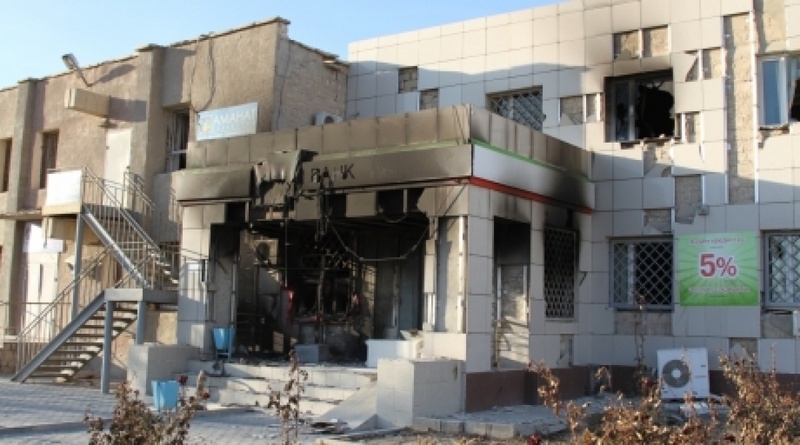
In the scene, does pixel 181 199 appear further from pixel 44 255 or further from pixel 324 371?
pixel 44 255

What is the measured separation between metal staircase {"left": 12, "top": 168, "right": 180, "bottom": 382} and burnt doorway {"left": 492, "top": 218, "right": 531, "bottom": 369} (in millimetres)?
6614

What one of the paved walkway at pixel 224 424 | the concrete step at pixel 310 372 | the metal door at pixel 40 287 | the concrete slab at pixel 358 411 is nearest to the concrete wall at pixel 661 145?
the paved walkway at pixel 224 424

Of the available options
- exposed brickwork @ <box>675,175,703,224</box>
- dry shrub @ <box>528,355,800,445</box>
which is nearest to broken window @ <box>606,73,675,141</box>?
exposed brickwork @ <box>675,175,703,224</box>

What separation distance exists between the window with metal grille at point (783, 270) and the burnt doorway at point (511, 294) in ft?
13.5

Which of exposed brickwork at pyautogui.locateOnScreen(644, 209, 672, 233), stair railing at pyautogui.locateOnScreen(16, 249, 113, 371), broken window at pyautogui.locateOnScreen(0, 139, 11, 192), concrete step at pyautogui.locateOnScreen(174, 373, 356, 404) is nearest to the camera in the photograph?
concrete step at pyautogui.locateOnScreen(174, 373, 356, 404)

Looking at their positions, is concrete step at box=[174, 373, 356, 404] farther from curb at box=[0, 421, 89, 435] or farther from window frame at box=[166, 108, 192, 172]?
window frame at box=[166, 108, 192, 172]

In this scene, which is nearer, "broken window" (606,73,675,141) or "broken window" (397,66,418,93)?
"broken window" (606,73,675,141)

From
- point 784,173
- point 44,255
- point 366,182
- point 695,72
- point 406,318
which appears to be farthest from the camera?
point 44,255

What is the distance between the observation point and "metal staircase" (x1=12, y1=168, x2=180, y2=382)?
17.2 m

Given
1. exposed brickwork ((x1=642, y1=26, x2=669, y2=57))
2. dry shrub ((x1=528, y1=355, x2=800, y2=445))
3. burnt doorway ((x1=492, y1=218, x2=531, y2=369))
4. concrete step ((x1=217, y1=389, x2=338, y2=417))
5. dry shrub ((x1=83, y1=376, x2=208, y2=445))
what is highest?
exposed brickwork ((x1=642, y1=26, x2=669, y2=57))

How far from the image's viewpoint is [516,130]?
540 inches

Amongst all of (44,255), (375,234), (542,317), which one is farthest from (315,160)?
(44,255)

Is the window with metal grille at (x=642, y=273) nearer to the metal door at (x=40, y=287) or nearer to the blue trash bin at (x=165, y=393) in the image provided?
the blue trash bin at (x=165, y=393)

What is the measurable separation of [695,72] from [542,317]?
5.23 m
